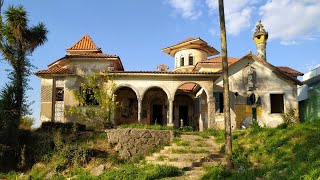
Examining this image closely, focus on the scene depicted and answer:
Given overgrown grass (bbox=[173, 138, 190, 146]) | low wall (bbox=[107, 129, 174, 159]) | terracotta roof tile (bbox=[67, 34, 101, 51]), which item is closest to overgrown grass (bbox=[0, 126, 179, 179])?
low wall (bbox=[107, 129, 174, 159])

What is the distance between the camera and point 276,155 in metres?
15.4

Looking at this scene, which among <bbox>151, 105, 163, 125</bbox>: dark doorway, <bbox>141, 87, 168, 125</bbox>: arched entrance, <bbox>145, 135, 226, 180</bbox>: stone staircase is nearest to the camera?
<bbox>145, 135, 226, 180</bbox>: stone staircase

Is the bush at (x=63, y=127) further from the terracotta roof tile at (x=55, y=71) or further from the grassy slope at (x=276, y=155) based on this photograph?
the grassy slope at (x=276, y=155)

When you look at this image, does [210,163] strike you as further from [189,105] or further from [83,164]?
[189,105]

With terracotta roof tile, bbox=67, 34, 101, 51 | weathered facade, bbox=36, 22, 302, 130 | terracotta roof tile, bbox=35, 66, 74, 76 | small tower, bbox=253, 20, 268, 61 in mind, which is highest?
small tower, bbox=253, 20, 268, 61

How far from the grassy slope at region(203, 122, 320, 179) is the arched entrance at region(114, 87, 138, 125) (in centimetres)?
1054

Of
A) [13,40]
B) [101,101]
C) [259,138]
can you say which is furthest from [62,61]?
[259,138]

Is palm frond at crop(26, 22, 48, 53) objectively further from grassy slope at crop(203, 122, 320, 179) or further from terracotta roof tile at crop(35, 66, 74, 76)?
grassy slope at crop(203, 122, 320, 179)

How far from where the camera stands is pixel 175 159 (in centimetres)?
1759

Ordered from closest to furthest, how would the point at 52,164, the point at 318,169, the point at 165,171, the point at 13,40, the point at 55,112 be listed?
the point at 318,169
the point at 165,171
the point at 52,164
the point at 13,40
the point at 55,112

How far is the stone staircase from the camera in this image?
1651cm

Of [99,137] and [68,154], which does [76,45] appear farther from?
[68,154]

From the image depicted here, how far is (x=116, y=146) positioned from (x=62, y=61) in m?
10.4

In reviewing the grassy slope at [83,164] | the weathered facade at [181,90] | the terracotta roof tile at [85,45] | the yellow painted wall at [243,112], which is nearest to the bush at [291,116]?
the weathered facade at [181,90]
